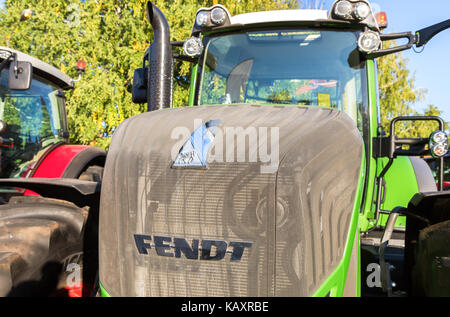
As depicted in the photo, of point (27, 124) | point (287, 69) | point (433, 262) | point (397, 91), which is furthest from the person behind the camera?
point (397, 91)

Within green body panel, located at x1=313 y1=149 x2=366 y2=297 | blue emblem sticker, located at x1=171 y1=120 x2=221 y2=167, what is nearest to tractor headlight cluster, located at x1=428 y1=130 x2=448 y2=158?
green body panel, located at x1=313 y1=149 x2=366 y2=297

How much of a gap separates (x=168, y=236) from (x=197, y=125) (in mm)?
454

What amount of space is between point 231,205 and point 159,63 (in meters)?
1.34

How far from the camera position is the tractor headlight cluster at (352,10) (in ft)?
9.07

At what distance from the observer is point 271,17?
3082 mm

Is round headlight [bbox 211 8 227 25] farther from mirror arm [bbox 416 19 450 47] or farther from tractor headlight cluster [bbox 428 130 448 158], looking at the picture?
tractor headlight cluster [bbox 428 130 448 158]

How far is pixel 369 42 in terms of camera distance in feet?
9.14

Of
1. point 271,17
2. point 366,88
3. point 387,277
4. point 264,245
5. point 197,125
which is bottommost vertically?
point 387,277

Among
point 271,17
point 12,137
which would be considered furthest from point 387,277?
point 12,137

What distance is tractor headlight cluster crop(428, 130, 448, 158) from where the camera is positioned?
8.06ft

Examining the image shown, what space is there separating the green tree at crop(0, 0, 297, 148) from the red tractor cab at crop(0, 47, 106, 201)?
473cm

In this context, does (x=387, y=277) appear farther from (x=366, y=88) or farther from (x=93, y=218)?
(x=93, y=218)

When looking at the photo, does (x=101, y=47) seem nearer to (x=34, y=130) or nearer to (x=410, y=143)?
(x=34, y=130)

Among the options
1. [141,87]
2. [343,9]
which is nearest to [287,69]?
[343,9]
